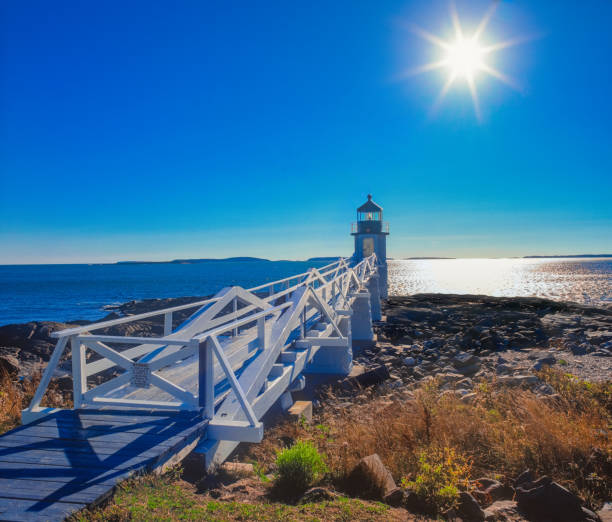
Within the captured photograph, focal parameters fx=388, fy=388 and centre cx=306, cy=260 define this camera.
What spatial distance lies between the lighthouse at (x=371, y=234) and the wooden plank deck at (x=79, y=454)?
34.1 meters

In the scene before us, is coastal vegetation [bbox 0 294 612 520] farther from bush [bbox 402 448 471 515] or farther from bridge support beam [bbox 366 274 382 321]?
bridge support beam [bbox 366 274 382 321]

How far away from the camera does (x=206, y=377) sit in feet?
14.8

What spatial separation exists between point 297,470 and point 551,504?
2.39 metres

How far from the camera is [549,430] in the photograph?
464 cm

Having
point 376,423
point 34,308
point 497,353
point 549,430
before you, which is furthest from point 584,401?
point 34,308

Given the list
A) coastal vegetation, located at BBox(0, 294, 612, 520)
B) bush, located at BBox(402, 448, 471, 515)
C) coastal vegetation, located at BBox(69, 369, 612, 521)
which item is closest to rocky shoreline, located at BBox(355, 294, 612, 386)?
coastal vegetation, located at BBox(0, 294, 612, 520)

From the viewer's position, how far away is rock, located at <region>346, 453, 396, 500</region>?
393 cm

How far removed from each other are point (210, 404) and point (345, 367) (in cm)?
765

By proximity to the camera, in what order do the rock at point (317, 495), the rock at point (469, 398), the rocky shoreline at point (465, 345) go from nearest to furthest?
the rock at point (317, 495) → the rock at point (469, 398) → the rocky shoreline at point (465, 345)

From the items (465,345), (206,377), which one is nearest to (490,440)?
(206,377)

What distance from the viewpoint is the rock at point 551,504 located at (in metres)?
3.49

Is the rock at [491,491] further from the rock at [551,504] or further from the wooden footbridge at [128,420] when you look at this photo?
the wooden footbridge at [128,420]

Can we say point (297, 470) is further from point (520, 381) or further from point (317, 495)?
point (520, 381)

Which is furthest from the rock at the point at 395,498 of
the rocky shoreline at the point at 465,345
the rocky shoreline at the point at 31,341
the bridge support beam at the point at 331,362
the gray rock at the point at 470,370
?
the rocky shoreline at the point at 31,341
